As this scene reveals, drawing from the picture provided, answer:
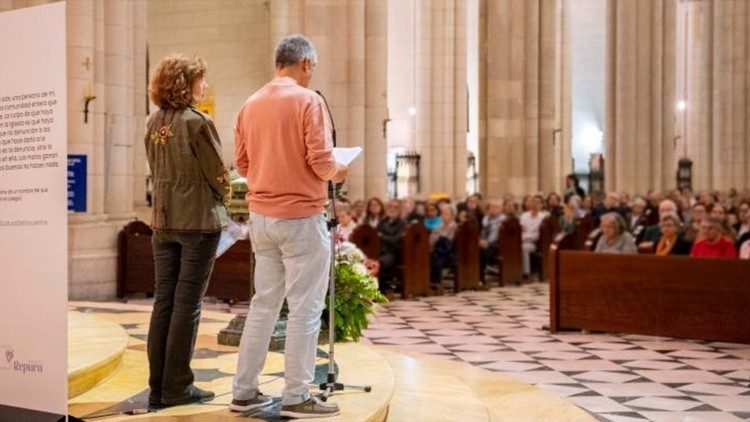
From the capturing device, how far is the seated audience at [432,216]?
18.5m

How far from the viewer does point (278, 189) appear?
564 centimetres

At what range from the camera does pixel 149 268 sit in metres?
14.8

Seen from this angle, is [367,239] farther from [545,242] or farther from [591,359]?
[591,359]

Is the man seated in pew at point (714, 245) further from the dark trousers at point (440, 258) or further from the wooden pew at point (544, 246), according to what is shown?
the wooden pew at point (544, 246)

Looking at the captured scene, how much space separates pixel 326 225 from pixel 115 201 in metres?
10.1

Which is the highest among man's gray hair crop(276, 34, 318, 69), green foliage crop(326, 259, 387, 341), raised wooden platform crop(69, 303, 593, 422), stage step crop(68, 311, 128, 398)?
man's gray hair crop(276, 34, 318, 69)

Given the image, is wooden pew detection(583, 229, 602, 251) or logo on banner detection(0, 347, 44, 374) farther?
wooden pew detection(583, 229, 602, 251)

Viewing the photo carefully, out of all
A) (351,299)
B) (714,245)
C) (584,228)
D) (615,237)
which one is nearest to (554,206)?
(584,228)

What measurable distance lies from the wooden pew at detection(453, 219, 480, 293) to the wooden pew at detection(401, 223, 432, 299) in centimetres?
73

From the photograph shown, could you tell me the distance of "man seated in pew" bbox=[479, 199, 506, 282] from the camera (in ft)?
59.8

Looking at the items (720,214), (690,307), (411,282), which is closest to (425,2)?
(411,282)

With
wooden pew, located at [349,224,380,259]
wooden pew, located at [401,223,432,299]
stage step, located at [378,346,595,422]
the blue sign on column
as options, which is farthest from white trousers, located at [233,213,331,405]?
wooden pew, located at [401,223,432,299]

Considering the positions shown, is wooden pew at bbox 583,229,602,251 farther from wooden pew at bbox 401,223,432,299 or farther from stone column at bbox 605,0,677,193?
stone column at bbox 605,0,677,193

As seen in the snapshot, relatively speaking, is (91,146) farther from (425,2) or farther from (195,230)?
(425,2)
